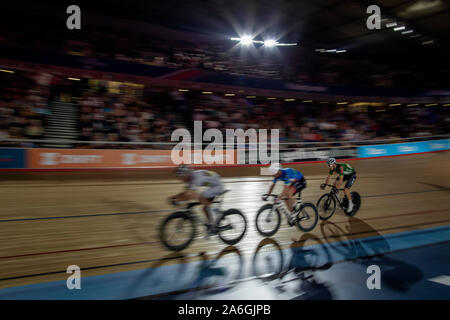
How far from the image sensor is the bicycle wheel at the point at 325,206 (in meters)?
5.88

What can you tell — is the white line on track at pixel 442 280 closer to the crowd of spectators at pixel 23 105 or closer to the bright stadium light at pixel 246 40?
the crowd of spectators at pixel 23 105

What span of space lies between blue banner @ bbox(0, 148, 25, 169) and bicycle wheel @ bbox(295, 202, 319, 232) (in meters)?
6.87

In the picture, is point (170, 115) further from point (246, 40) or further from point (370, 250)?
point (370, 250)

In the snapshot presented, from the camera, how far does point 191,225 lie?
4129 millimetres

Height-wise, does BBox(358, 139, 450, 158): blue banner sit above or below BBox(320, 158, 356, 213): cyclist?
above

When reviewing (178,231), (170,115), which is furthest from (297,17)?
(178,231)

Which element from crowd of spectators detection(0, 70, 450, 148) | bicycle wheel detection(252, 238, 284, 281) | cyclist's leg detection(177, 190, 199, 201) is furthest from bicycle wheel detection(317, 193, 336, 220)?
crowd of spectators detection(0, 70, 450, 148)

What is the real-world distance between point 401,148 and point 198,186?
43.6 ft

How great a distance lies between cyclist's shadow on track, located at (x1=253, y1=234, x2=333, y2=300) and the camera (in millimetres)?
3238
